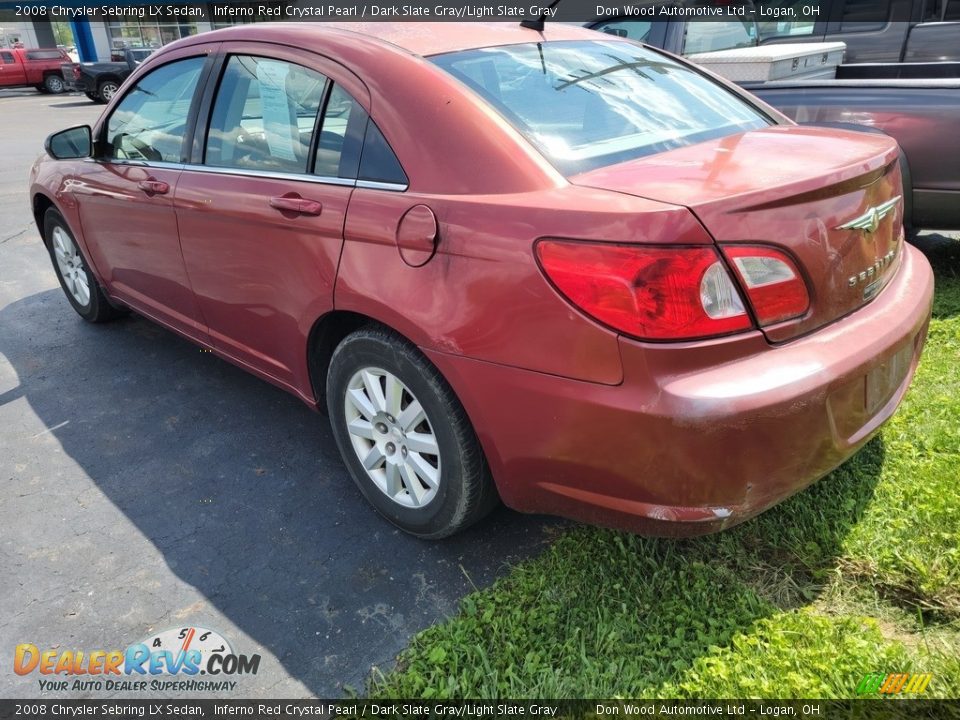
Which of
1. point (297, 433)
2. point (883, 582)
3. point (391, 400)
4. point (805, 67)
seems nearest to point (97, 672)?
point (391, 400)

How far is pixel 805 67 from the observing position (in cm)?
536

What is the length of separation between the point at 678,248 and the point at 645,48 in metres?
1.78

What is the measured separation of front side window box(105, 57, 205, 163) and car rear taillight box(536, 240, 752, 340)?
224 centimetres

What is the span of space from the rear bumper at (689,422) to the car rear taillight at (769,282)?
79 mm

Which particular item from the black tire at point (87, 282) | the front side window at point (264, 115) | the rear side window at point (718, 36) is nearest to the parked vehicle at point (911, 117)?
the rear side window at point (718, 36)

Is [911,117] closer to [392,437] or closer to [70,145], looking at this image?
[392,437]

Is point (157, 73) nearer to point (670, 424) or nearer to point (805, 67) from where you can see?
point (670, 424)

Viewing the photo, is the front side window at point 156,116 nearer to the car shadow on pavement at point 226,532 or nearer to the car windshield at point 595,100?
the car shadow on pavement at point 226,532

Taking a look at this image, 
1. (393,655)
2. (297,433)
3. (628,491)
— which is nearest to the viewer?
(628,491)

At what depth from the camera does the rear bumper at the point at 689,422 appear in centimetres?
189

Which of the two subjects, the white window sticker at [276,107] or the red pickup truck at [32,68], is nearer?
the white window sticker at [276,107]

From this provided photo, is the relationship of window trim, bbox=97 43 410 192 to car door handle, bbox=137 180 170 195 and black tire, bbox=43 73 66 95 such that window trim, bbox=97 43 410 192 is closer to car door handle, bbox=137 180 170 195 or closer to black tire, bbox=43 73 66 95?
car door handle, bbox=137 180 170 195

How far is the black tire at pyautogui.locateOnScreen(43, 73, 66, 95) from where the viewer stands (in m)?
24.8

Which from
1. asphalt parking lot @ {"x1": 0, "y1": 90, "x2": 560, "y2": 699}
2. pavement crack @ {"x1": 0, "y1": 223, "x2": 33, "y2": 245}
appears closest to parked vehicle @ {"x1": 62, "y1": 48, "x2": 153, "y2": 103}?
pavement crack @ {"x1": 0, "y1": 223, "x2": 33, "y2": 245}
